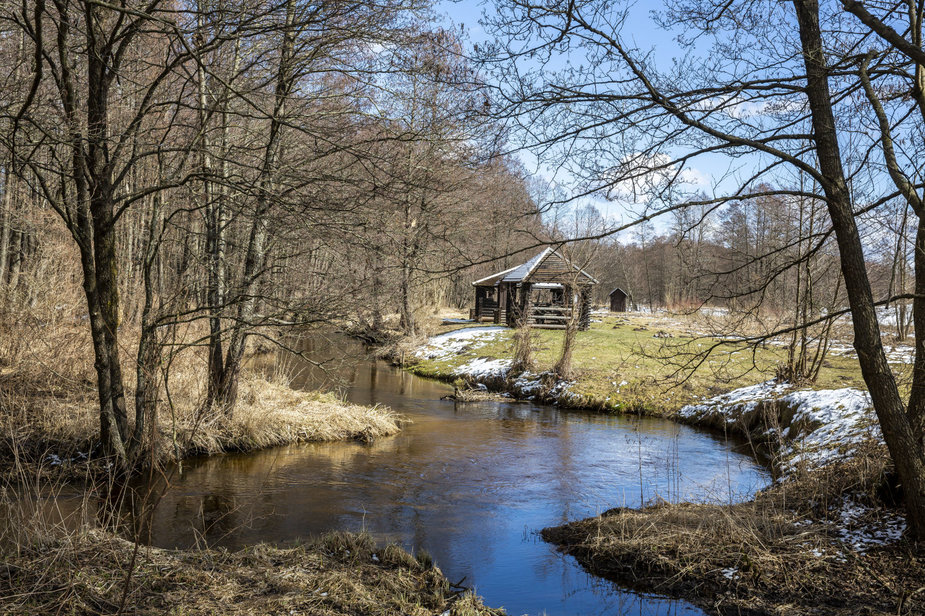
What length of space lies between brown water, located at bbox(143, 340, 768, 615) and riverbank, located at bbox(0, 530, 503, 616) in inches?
24.7

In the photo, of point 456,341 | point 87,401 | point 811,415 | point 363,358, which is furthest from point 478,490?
point 456,341

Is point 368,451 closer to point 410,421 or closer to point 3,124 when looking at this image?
point 410,421

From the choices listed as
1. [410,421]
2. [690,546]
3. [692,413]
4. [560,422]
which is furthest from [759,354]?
[690,546]

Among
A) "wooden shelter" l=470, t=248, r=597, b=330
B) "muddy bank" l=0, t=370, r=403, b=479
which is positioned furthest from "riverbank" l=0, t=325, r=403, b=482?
"wooden shelter" l=470, t=248, r=597, b=330

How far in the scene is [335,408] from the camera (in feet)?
41.2

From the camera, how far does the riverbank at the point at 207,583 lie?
4.02 metres

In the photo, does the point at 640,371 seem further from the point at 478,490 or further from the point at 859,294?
the point at 859,294

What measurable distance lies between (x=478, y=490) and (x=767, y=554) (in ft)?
14.2

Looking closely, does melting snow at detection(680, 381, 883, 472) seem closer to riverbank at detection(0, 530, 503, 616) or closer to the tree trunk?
the tree trunk

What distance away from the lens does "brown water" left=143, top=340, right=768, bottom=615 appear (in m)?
6.35

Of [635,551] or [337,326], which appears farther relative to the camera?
[337,326]

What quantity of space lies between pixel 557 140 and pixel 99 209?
18.1 ft

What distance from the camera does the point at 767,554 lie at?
224 inches

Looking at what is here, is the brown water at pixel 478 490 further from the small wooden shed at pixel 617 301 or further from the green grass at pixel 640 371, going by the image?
the small wooden shed at pixel 617 301
